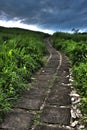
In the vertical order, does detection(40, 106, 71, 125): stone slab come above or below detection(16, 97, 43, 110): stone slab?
below

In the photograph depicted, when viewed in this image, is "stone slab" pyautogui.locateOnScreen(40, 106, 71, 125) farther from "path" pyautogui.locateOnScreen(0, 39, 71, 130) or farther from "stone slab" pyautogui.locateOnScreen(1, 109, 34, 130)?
"stone slab" pyautogui.locateOnScreen(1, 109, 34, 130)

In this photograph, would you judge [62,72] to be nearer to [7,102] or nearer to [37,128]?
[7,102]

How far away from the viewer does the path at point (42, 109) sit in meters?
4.96

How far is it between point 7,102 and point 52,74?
4.21 m

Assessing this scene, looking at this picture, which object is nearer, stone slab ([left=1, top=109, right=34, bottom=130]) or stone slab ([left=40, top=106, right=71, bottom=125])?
stone slab ([left=1, top=109, right=34, bottom=130])

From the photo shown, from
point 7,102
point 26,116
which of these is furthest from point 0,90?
point 26,116

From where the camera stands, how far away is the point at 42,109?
5.78m

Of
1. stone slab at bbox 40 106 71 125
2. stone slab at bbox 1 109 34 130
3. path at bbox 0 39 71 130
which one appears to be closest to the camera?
stone slab at bbox 1 109 34 130

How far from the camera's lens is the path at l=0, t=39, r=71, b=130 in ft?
16.3

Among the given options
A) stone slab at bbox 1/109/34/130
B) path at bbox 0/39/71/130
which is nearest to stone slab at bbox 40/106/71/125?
path at bbox 0/39/71/130

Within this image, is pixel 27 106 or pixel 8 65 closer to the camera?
pixel 27 106

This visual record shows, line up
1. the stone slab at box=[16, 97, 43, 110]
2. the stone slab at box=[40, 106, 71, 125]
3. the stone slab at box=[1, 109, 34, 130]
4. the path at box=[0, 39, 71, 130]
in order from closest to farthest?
the stone slab at box=[1, 109, 34, 130], the path at box=[0, 39, 71, 130], the stone slab at box=[40, 106, 71, 125], the stone slab at box=[16, 97, 43, 110]

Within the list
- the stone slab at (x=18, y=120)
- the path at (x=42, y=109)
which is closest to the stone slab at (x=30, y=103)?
the path at (x=42, y=109)

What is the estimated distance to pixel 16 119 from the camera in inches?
206
